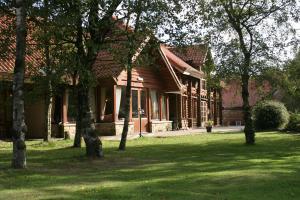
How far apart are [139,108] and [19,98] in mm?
19063

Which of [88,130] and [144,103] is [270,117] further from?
[88,130]

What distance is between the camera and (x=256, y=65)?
20969 mm

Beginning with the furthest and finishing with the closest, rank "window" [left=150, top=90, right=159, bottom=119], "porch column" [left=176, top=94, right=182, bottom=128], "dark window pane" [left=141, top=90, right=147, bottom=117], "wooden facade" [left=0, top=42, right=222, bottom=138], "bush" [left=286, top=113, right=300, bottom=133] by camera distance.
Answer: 1. "porch column" [left=176, top=94, right=182, bottom=128]
2. "window" [left=150, top=90, right=159, bottom=119]
3. "bush" [left=286, top=113, right=300, bottom=133]
4. "dark window pane" [left=141, top=90, right=147, bottom=117]
5. "wooden facade" [left=0, top=42, right=222, bottom=138]

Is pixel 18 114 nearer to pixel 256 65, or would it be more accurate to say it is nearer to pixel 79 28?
pixel 79 28

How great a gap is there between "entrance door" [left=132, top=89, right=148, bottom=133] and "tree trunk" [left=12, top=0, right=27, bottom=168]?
1827 cm

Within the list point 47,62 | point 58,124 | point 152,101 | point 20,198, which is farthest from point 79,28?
point 152,101

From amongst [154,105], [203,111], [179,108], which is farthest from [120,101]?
[203,111]

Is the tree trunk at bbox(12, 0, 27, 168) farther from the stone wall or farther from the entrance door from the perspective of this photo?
the stone wall

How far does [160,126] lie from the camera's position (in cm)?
3572

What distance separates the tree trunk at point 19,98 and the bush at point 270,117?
25.4m

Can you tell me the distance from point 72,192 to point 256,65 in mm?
12667

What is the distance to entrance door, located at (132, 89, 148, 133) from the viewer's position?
32469 millimetres

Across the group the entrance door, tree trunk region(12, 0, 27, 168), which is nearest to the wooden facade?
the entrance door

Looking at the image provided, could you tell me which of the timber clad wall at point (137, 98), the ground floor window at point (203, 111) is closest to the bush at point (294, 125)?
the timber clad wall at point (137, 98)
